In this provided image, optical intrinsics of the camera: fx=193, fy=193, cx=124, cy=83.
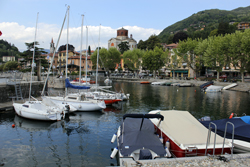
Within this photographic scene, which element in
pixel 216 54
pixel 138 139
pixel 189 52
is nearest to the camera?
pixel 138 139

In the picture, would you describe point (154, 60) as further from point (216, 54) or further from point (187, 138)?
point (187, 138)

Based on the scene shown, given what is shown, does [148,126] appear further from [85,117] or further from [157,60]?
[157,60]

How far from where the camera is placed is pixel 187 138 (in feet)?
38.4

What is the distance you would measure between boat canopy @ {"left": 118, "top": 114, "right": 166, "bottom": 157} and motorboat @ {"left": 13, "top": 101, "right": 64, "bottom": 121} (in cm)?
1014

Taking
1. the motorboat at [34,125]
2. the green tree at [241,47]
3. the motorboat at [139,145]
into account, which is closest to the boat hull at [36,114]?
the motorboat at [34,125]

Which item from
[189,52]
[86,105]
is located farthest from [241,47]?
[86,105]

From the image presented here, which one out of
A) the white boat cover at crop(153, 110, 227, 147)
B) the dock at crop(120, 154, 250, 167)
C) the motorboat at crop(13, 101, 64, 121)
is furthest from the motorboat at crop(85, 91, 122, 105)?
the dock at crop(120, 154, 250, 167)

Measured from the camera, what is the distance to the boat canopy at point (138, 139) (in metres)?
10.9

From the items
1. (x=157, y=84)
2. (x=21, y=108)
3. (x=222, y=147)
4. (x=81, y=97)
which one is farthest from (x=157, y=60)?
(x=222, y=147)

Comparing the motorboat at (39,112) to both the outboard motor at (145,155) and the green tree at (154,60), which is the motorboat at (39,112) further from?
the green tree at (154,60)

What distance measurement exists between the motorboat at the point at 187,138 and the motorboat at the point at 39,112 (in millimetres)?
11876

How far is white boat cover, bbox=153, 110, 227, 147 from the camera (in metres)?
11.5

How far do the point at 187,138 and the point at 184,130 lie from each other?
1081mm

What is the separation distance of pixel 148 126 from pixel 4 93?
75.3 feet
